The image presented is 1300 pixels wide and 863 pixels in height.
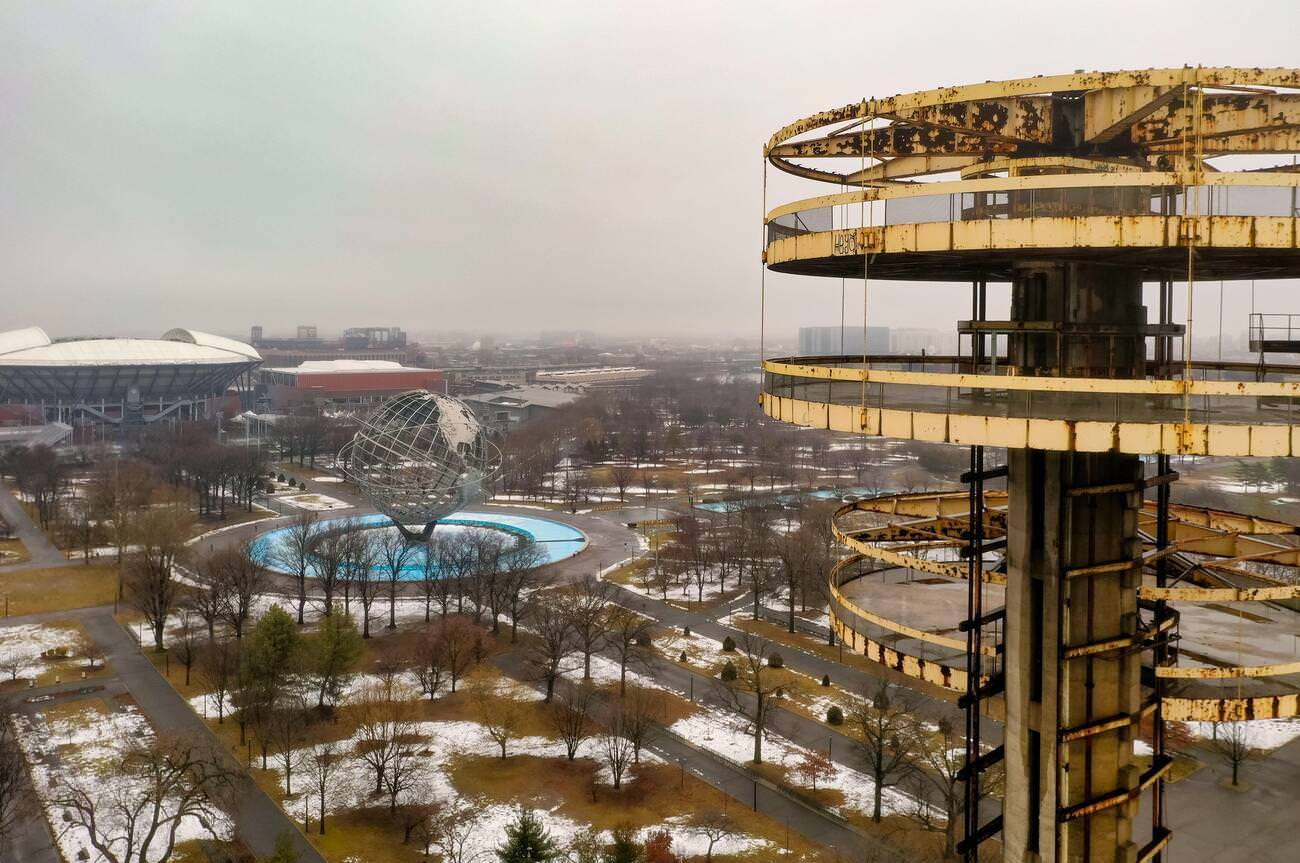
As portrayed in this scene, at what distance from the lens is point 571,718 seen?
2825cm

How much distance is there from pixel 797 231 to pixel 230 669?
28342mm

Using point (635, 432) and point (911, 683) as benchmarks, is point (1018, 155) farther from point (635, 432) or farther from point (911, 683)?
point (635, 432)

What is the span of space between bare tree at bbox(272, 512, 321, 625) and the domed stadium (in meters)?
63.3

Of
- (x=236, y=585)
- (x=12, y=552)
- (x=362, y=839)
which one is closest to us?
(x=362, y=839)

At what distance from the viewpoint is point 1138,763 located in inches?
453

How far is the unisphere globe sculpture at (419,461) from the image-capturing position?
160 feet

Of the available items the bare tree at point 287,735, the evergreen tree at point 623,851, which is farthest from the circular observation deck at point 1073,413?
the bare tree at point 287,735

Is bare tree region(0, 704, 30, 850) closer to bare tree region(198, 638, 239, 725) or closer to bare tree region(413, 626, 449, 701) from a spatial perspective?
bare tree region(198, 638, 239, 725)

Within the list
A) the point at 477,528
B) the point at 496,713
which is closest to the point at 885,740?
the point at 496,713

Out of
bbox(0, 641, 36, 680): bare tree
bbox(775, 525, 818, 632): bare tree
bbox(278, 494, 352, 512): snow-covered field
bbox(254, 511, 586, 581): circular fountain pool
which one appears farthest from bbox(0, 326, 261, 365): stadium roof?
bbox(775, 525, 818, 632): bare tree

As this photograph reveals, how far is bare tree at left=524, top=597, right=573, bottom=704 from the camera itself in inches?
1273

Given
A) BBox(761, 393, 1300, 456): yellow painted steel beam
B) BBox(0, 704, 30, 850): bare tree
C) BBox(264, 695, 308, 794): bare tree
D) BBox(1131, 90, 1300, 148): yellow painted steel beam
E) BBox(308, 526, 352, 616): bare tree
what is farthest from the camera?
BBox(308, 526, 352, 616): bare tree

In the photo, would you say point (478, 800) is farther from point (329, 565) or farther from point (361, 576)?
point (361, 576)

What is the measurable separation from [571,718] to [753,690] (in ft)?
19.5
